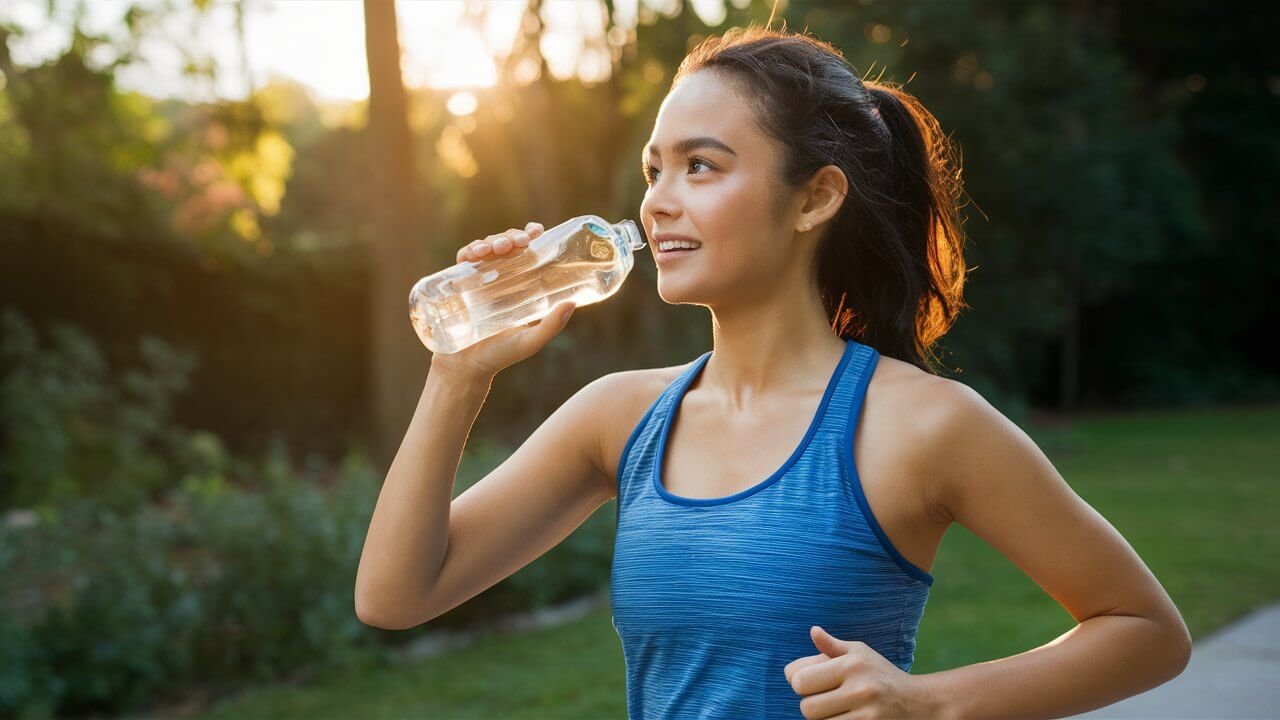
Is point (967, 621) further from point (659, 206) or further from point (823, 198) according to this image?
point (659, 206)

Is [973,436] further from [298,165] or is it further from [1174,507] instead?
[298,165]

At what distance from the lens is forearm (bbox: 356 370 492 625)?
1.93 metres

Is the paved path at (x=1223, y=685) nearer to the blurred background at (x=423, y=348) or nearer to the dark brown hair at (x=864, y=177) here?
the blurred background at (x=423, y=348)

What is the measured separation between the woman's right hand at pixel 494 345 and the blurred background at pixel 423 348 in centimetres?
90

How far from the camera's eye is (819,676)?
155cm

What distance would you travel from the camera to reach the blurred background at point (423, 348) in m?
5.96

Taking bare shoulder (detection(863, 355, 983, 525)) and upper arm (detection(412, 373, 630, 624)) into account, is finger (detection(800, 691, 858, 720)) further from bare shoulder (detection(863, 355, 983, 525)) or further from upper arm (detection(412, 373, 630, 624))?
upper arm (detection(412, 373, 630, 624))

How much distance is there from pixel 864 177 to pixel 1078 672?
0.84 metres

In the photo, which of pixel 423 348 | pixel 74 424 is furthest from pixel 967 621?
pixel 74 424

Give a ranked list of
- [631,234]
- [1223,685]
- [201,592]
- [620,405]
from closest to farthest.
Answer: [620,405] < [631,234] < [1223,685] < [201,592]

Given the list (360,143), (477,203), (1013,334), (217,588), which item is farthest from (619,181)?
(360,143)

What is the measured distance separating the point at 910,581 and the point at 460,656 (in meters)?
5.02

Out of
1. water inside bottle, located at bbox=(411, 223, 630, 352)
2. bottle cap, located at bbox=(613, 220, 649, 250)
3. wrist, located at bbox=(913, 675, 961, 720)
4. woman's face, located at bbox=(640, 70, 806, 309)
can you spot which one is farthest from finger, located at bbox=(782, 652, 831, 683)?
bottle cap, located at bbox=(613, 220, 649, 250)

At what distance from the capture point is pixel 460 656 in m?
6.50
